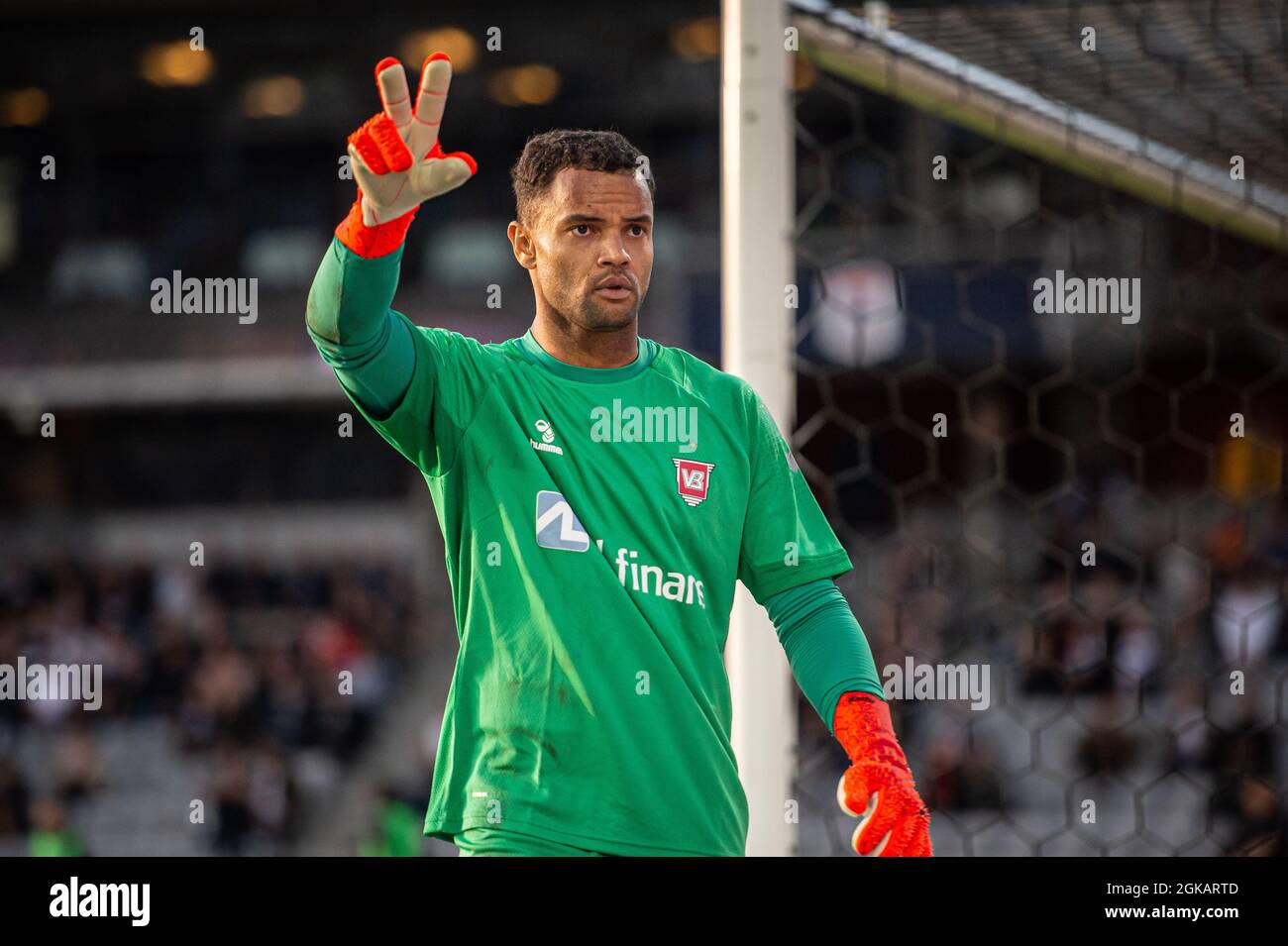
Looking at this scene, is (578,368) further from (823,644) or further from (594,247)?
(823,644)

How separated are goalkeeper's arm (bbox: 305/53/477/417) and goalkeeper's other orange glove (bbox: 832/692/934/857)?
2.11 feet

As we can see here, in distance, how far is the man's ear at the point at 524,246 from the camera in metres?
1.75

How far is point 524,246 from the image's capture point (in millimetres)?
1767

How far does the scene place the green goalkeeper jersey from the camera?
1.63 m

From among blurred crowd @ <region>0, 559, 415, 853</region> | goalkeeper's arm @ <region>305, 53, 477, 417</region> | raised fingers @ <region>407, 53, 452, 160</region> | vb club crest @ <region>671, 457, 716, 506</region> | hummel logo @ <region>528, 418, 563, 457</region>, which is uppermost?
raised fingers @ <region>407, 53, 452, 160</region>

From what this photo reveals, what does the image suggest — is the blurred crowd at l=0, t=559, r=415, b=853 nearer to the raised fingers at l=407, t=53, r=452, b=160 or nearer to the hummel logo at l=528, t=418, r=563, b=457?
the hummel logo at l=528, t=418, r=563, b=457

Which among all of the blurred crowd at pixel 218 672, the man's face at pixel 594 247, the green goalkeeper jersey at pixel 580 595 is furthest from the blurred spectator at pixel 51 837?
the man's face at pixel 594 247

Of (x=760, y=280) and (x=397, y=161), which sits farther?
(x=760, y=280)

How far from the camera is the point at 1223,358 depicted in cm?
1108

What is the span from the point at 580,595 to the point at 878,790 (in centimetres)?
41

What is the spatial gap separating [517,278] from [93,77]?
4935 mm

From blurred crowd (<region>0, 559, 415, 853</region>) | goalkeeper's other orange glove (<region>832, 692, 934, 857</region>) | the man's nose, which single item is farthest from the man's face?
blurred crowd (<region>0, 559, 415, 853</region>)

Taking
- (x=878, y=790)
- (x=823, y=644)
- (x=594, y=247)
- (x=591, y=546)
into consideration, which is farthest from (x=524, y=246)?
(x=878, y=790)

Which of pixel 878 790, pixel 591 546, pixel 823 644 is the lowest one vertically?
pixel 878 790
